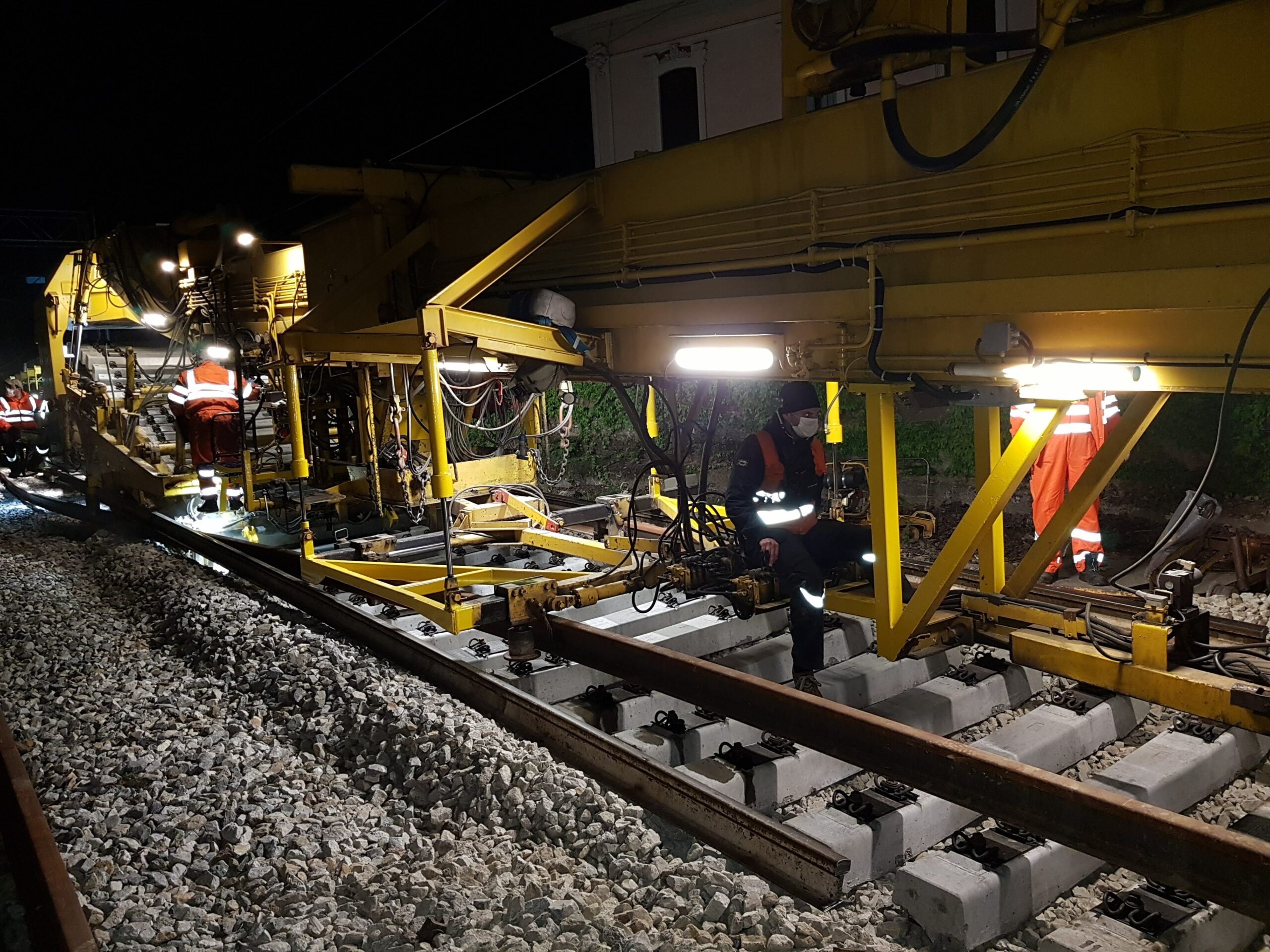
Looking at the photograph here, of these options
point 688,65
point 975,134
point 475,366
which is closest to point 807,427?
point 975,134

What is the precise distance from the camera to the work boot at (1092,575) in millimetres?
7660

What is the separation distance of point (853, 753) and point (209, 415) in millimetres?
9436

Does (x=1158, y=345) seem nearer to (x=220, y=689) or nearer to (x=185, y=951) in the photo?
(x=185, y=951)

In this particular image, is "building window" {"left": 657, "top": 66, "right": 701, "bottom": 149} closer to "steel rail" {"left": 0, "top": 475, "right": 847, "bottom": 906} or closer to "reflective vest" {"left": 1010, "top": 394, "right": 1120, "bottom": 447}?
"reflective vest" {"left": 1010, "top": 394, "right": 1120, "bottom": 447}

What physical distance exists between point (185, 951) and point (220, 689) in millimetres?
2769

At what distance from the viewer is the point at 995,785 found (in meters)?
3.39

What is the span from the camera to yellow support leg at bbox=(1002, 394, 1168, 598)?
Result: 4.35m

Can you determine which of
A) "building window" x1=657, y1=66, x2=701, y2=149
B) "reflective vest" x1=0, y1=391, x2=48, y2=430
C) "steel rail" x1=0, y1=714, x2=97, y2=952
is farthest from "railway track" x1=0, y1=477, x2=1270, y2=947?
"reflective vest" x1=0, y1=391, x2=48, y2=430

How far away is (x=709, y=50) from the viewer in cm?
1581

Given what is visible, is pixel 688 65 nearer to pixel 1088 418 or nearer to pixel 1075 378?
pixel 1088 418

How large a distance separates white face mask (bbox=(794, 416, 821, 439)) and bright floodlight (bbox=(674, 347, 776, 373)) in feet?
2.59

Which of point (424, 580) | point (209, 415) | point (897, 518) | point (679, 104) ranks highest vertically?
point (679, 104)

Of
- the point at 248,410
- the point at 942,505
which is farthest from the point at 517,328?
the point at 248,410

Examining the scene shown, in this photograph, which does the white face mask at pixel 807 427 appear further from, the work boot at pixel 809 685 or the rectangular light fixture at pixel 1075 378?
the rectangular light fixture at pixel 1075 378
